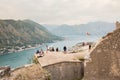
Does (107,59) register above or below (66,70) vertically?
above

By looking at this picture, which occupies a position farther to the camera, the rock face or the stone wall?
the stone wall

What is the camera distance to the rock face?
23.2 m

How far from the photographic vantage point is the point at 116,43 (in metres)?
23.3

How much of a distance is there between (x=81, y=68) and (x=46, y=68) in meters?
4.31

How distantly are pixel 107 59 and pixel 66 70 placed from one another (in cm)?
689

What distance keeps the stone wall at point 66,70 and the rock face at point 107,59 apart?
5377 millimetres

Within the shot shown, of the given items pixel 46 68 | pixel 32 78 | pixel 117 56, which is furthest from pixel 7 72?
pixel 117 56

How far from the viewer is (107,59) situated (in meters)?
23.5

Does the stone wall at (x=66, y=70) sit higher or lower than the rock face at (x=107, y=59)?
lower

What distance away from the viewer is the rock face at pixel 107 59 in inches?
914

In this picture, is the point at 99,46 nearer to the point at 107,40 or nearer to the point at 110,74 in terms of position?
the point at 107,40

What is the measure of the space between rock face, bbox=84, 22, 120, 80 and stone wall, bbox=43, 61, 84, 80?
17.6 feet

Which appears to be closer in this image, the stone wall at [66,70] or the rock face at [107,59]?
the rock face at [107,59]

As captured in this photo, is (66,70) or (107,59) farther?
(66,70)
